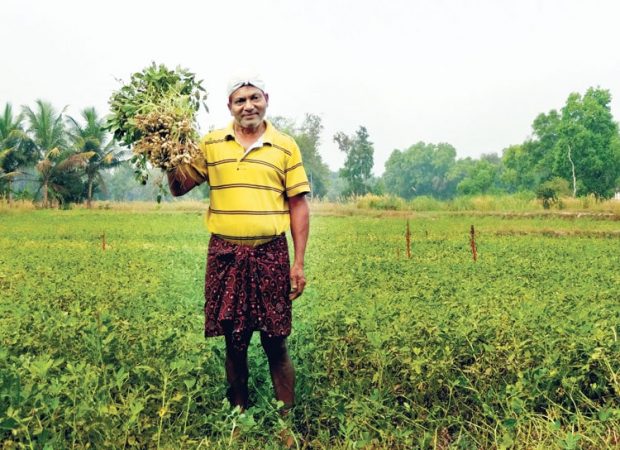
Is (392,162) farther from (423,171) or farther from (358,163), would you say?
(358,163)

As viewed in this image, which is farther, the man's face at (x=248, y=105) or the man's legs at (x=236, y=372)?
the man's legs at (x=236, y=372)

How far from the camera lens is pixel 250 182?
379 cm

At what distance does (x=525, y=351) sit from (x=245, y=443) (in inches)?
73.2

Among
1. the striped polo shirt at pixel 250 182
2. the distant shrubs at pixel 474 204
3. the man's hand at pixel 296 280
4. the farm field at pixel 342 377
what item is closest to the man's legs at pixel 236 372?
the farm field at pixel 342 377

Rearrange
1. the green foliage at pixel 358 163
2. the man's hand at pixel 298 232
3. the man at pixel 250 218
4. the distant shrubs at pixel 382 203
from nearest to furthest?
the man at pixel 250 218
the man's hand at pixel 298 232
the distant shrubs at pixel 382 203
the green foliage at pixel 358 163

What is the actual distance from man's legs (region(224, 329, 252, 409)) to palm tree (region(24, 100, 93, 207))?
35306mm

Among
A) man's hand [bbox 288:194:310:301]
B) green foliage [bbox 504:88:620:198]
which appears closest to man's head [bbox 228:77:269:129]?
man's hand [bbox 288:194:310:301]

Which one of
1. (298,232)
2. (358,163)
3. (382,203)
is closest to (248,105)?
(298,232)

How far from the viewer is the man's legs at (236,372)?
13.1ft

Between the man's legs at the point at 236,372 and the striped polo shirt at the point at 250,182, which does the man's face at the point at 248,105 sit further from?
the man's legs at the point at 236,372

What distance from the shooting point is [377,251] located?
14.0m

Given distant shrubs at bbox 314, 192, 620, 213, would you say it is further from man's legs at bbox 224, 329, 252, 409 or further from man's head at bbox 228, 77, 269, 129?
man's head at bbox 228, 77, 269, 129

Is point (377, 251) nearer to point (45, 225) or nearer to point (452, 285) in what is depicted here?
point (452, 285)

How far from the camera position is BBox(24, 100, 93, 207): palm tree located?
124ft
